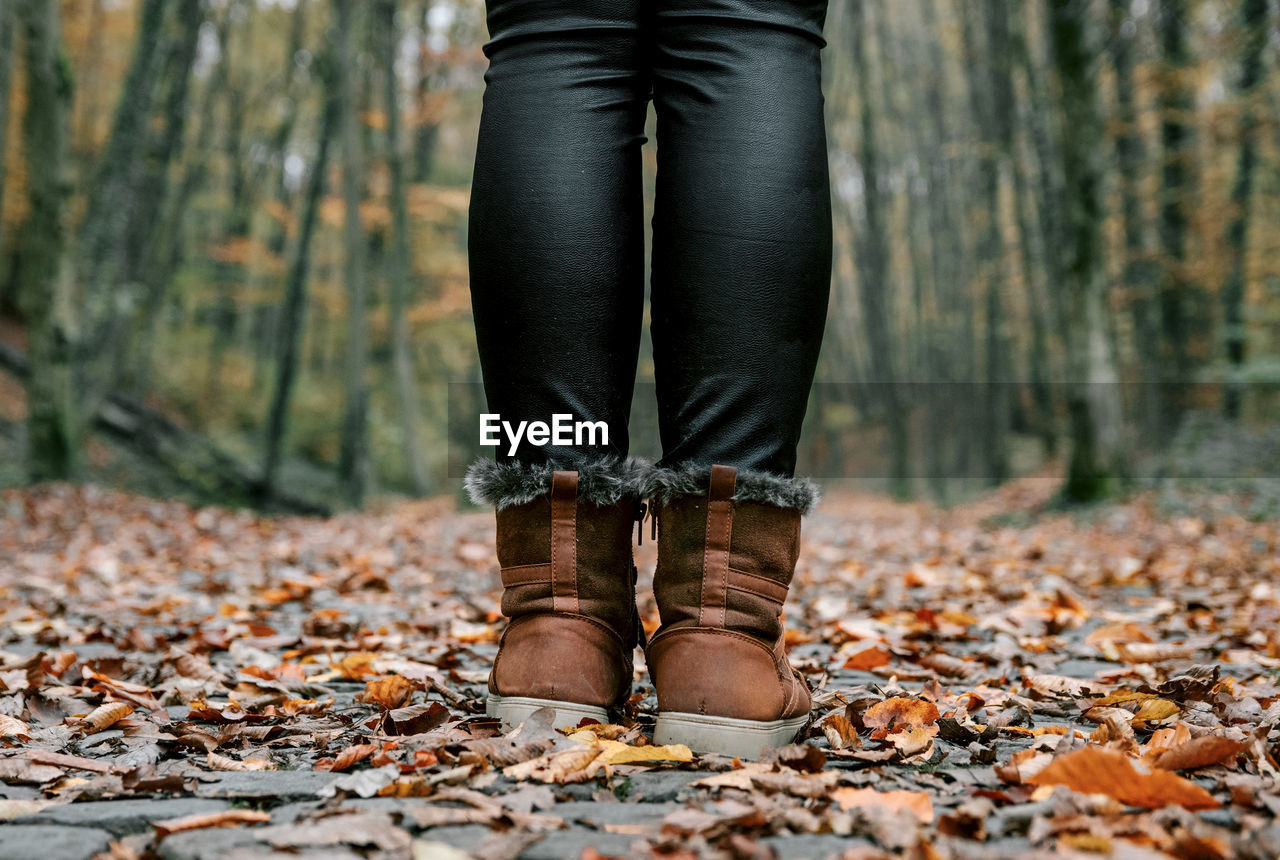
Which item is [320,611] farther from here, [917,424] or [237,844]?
[917,424]

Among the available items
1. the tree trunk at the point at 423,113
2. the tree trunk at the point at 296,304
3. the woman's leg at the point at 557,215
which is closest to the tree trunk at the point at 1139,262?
the tree trunk at the point at 296,304

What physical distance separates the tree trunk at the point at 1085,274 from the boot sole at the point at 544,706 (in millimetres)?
8101

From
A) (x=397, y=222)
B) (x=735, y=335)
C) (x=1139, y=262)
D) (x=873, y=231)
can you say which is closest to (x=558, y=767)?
(x=735, y=335)

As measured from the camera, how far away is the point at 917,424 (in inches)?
1246

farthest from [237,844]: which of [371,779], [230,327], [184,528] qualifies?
[230,327]

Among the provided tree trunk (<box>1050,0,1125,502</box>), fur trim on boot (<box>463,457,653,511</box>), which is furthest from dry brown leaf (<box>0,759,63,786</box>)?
tree trunk (<box>1050,0,1125,502</box>)

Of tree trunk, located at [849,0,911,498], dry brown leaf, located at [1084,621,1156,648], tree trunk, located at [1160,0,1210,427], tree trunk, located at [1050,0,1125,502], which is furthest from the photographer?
tree trunk, located at [849,0,911,498]

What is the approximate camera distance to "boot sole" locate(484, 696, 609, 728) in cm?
129

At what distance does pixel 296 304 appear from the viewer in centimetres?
1203

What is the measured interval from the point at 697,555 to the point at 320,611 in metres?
1.82

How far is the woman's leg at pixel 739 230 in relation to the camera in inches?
50.0

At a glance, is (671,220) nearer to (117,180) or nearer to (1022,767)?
(1022,767)

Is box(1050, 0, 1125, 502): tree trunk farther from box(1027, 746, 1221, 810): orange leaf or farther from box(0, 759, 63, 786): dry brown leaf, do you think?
box(0, 759, 63, 786): dry brown leaf

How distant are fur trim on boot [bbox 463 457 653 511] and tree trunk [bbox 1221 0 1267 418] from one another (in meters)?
12.6
